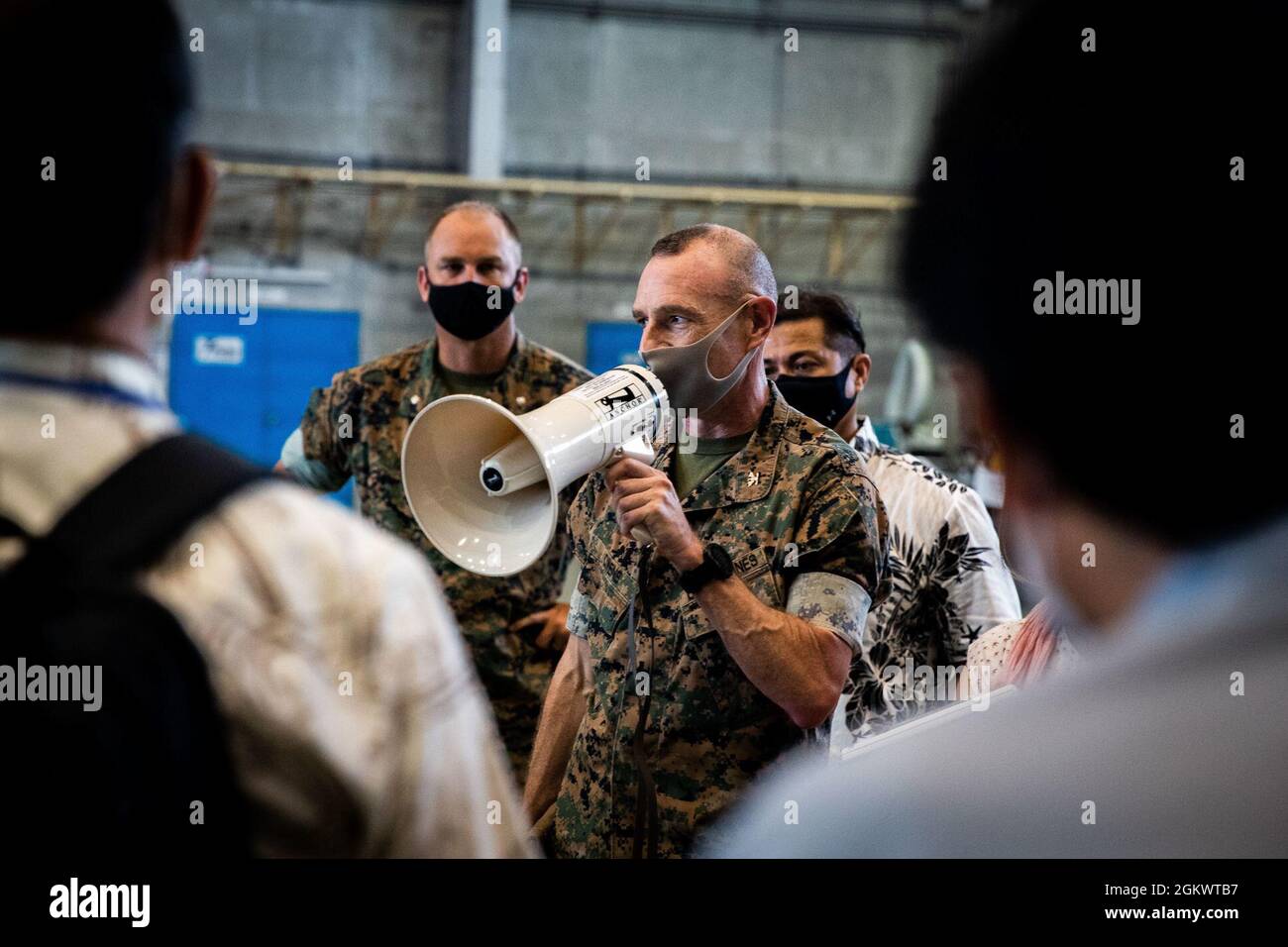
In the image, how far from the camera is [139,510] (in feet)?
2.56

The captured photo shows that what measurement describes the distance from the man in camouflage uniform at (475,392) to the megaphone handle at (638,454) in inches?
46.5

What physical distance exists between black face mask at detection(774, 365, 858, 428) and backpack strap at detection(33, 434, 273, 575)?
7.08 ft

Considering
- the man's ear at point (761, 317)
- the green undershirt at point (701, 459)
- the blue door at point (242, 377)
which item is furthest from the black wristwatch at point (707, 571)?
the blue door at point (242, 377)

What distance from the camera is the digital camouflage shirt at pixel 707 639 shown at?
75.5 inches

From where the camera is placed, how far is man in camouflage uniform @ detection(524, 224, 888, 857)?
1.85m

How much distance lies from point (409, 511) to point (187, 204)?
220 centimetres

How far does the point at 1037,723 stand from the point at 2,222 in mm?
770

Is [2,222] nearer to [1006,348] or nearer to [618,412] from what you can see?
[1006,348]
